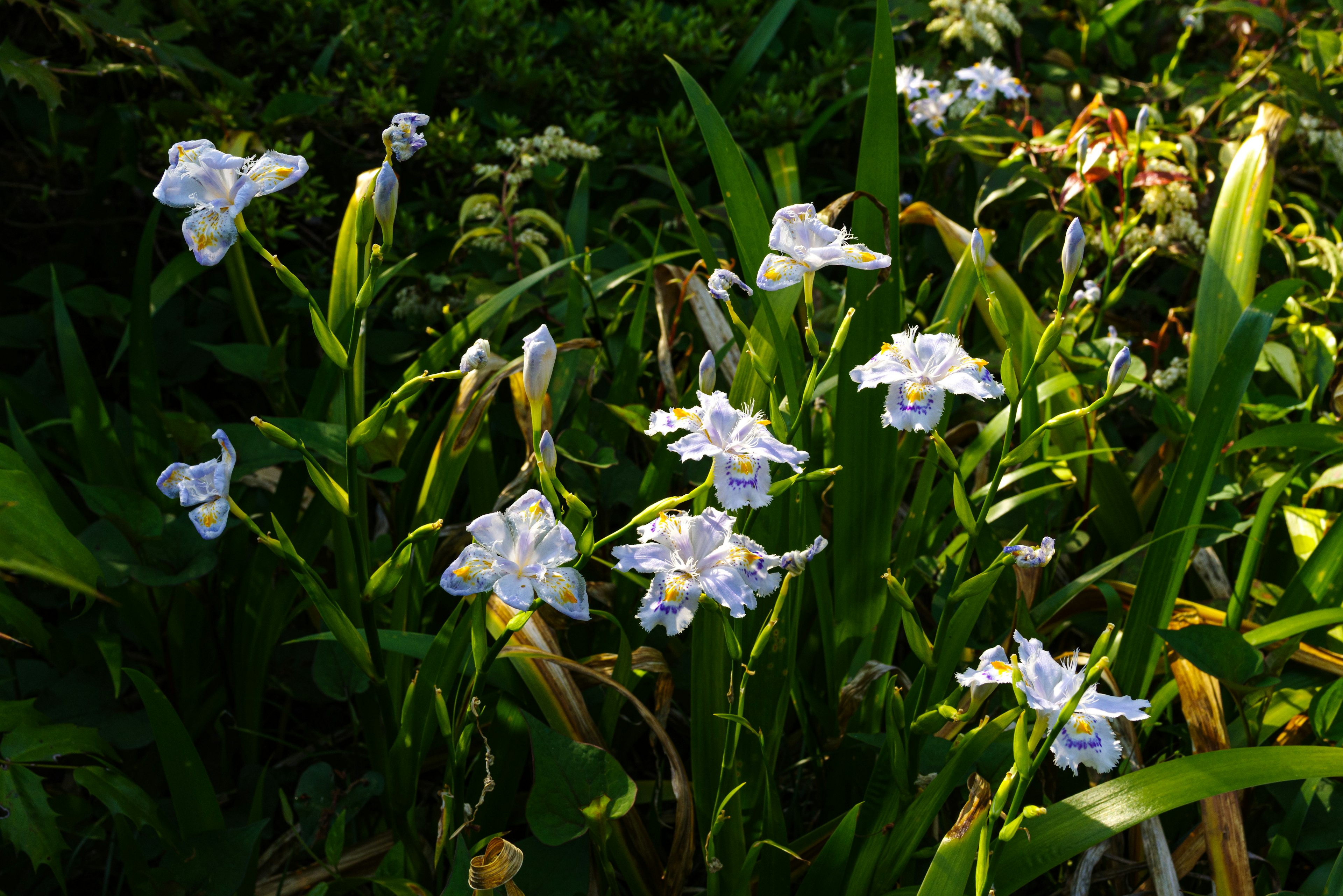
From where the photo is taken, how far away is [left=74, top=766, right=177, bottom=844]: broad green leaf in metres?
1.19

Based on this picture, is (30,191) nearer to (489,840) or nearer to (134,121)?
(134,121)

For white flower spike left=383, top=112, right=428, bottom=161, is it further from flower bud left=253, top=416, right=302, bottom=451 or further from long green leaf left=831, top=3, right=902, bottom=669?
long green leaf left=831, top=3, right=902, bottom=669

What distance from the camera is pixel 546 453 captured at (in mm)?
914

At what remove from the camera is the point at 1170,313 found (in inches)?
75.3

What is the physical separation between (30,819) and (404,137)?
→ 2.92ft

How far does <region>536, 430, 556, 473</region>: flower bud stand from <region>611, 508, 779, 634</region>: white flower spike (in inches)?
4.3

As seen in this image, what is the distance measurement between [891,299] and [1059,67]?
1924 mm

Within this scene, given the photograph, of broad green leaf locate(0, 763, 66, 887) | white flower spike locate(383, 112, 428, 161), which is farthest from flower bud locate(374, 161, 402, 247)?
broad green leaf locate(0, 763, 66, 887)

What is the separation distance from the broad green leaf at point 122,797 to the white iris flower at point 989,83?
7.61 feet

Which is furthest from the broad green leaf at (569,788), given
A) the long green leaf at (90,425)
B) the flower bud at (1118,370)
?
the long green leaf at (90,425)

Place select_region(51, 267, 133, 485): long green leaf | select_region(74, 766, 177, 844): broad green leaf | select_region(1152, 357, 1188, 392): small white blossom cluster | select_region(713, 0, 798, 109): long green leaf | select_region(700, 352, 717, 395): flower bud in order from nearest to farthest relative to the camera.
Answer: select_region(700, 352, 717, 395): flower bud → select_region(74, 766, 177, 844): broad green leaf → select_region(51, 267, 133, 485): long green leaf → select_region(1152, 357, 1188, 392): small white blossom cluster → select_region(713, 0, 798, 109): long green leaf

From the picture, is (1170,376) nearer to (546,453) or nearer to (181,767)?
(546,453)

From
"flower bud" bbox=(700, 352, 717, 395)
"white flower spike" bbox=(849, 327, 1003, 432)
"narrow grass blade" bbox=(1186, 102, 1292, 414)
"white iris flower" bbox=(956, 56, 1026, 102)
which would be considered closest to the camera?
"white flower spike" bbox=(849, 327, 1003, 432)

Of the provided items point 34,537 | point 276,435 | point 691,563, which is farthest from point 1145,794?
point 34,537
